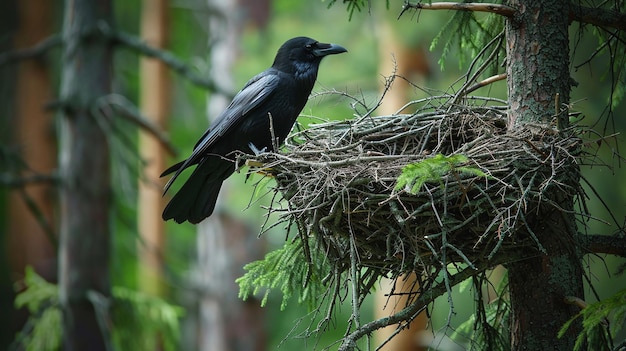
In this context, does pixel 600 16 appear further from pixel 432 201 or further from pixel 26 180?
pixel 26 180

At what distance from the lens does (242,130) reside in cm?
556

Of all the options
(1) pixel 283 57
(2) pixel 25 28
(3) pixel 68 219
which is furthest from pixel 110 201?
(2) pixel 25 28

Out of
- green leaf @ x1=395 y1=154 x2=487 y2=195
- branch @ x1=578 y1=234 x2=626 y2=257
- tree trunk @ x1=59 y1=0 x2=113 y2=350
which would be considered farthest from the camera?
tree trunk @ x1=59 y1=0 x2=113 y2=350

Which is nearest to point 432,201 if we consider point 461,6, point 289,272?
point 461,6

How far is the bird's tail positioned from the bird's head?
0.95 meters

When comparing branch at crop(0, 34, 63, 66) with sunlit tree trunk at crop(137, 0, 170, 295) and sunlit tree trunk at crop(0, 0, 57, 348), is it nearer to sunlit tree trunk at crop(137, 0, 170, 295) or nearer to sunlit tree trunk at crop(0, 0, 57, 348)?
sunlit tree trunk at crop(0, 0, 57, 348)

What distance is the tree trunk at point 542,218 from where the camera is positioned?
365cm

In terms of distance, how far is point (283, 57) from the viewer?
19.6ft

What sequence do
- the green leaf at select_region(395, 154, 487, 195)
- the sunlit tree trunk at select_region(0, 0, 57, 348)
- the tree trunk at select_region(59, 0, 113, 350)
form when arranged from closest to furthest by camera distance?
the green leaf at select_region(395, 154, 487, 195) < the tree trunk at select_region(59, 0, 113, 350) < the sunlit tree trunk at select_region(0, 0, 57, 348)

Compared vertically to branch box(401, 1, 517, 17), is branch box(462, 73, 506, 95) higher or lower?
lower

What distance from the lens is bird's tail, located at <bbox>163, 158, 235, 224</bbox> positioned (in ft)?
17.3

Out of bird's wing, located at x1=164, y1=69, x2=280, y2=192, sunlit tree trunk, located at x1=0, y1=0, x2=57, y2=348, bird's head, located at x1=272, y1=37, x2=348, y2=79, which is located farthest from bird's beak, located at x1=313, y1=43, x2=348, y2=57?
sunlit tree trunk, located at x1=0, y1=0, x2=57, y2=348

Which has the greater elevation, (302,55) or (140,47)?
(140,47)

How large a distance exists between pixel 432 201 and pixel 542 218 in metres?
0.62
